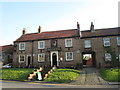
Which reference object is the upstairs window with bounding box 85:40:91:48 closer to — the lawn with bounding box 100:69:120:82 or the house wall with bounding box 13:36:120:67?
the house wall with bounding box 13:36:120:67

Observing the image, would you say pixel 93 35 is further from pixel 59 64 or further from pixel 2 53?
pixel 2 53

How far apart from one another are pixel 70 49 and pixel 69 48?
289 millimetres

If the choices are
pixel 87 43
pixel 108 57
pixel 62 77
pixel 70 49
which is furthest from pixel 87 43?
pixel 62 77

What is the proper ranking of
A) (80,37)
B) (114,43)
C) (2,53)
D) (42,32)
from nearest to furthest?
(114,43) < (80,37) < (42,32) < (2,53)

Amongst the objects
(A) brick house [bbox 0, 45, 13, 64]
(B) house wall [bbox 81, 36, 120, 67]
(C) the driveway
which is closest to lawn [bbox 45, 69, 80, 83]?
(C) the driveway

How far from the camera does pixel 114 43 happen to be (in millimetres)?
22953

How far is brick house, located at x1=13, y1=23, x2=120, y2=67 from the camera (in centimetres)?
2302

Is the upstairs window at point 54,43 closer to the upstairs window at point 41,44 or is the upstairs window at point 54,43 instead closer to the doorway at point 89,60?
the upstairs window at point 41,44

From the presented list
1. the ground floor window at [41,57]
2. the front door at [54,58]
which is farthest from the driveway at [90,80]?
the ground floor window at [41,57]

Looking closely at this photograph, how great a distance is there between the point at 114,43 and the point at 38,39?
15334mm

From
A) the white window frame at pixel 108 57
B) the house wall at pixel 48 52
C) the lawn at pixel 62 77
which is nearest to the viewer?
the lawn at pixel 62 77

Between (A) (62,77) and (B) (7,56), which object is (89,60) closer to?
(A) (62,77)

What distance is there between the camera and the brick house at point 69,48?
23.0 metres

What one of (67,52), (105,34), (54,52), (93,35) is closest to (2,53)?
(54,52)
